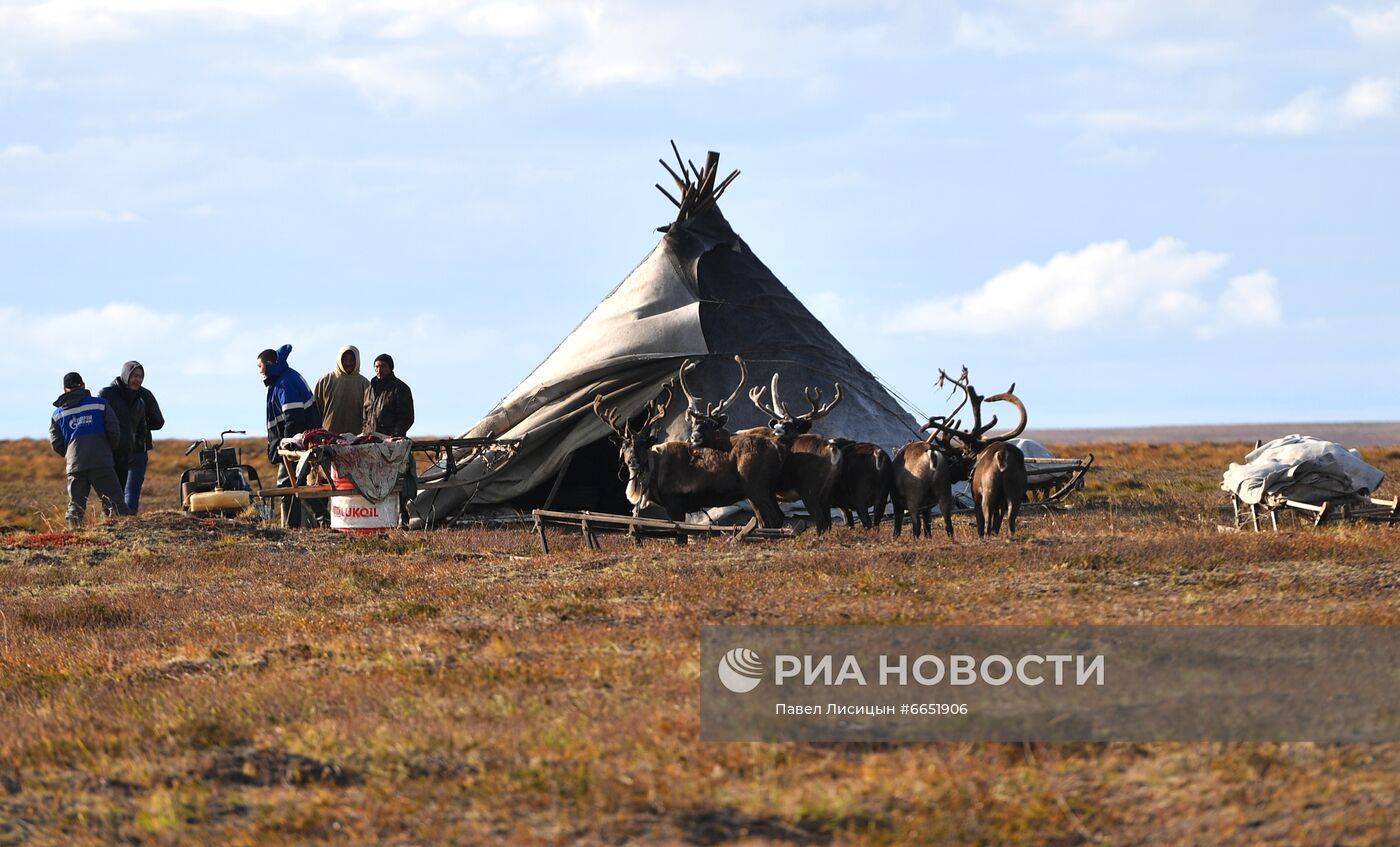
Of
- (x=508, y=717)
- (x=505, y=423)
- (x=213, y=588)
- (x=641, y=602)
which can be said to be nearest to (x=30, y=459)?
(x=505, y=423)

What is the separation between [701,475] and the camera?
17188mm

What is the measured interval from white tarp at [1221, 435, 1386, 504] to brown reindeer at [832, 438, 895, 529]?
12.6ft

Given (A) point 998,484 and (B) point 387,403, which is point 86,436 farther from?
(A) point 998,484

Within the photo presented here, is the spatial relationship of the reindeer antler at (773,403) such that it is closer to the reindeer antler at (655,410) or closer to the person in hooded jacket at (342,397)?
the reindeer antler at (655,410)

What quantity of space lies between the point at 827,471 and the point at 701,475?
154 cm

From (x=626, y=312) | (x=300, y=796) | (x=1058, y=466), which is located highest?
(x=626, y=312)

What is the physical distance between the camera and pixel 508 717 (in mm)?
7957

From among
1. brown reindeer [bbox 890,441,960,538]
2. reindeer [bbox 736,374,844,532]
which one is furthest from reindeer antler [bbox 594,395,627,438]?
brown reindeer [bbox 890,441,960,538]

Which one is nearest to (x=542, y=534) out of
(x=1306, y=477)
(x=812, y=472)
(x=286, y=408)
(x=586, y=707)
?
(x=812, y=472)

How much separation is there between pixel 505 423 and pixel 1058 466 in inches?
312

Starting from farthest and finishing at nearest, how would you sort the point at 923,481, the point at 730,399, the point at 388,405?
1. the point at 388,405
2. the point at 730,399
3. the point at 923,481

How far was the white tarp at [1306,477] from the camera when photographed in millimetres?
16172

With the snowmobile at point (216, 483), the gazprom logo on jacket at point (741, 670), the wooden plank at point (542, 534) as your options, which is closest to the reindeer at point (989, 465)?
the wooden plank at point (542, 534)

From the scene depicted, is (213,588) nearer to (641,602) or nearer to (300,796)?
(641,602)
